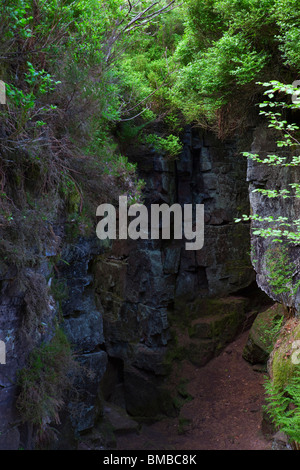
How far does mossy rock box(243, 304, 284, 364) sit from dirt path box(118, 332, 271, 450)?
43 cm

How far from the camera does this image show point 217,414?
10273 millimetres

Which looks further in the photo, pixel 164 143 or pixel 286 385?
pixel 164 143

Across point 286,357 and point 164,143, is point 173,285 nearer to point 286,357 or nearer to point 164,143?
point 164,143

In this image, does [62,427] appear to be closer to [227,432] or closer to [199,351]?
[227,432]

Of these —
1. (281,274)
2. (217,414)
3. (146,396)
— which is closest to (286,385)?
(281,274)

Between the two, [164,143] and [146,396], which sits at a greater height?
[164,143]

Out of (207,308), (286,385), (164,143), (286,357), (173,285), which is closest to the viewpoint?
(286,385)

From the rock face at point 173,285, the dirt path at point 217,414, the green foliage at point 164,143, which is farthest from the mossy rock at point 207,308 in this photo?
the green foliage at point 164,143

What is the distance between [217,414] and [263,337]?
2389mm

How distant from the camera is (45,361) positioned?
18.4 feet

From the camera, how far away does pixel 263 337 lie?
10391mm

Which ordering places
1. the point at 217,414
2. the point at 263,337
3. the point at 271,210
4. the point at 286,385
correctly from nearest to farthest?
the point at 286,385, the point at 271,210, the point at 217,414, the point at 263,337

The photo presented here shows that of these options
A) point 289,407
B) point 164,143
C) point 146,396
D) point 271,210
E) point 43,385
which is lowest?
point 146,396

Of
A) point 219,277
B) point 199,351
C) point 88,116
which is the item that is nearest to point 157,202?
point 219,277
